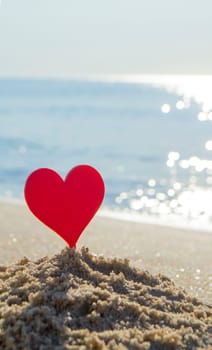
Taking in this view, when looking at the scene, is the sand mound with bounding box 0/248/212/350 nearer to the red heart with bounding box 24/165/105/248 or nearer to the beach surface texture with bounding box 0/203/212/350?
the beach surface texture with bounding box 0/203/212/350

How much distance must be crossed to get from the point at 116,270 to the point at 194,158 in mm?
10085

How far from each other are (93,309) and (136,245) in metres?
2.05

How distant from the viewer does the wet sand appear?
10.1 ft

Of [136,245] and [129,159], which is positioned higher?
[129,159]

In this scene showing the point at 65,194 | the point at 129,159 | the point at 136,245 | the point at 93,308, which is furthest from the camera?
the point at 129,159

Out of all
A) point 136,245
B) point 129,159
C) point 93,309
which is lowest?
point 93,309

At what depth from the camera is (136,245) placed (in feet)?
12.4

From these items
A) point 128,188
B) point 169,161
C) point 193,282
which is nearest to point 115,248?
point 193,282

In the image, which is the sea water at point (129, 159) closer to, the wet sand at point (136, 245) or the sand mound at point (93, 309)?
the wet sand at point (136, 245)

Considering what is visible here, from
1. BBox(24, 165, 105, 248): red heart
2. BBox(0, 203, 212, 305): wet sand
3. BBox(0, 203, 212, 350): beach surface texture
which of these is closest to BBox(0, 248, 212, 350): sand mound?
BBox(0, 203, 212, 350): beach surface texture

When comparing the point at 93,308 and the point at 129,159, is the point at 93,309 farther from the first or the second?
the point at 129,159

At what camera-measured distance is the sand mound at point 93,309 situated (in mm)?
1636

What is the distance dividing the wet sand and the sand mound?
0.58 m

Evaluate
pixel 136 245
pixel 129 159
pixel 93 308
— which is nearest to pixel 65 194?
pixel 93 308
